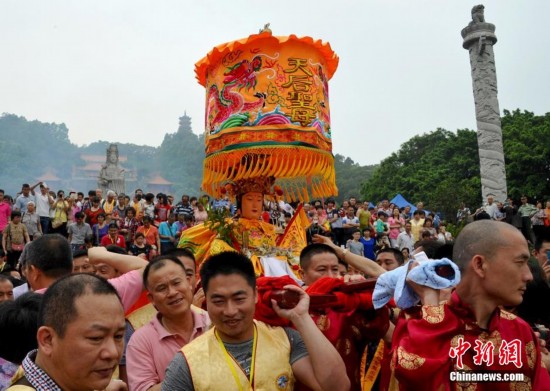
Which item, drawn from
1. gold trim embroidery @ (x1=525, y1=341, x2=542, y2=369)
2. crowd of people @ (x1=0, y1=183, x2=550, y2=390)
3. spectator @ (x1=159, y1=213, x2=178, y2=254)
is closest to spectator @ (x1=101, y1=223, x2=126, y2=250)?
spectator @ (x1=159, y1=213, x2=178, y2=254)

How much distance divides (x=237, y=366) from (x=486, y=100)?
724 inches

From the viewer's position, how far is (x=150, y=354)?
317 centimetres

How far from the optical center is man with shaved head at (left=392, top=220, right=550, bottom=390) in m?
2.40

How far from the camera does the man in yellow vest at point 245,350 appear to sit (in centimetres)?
261

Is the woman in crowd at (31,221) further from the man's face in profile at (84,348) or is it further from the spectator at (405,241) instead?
the man's face in profile at (84,348)

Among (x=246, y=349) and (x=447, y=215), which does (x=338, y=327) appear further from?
(x=447, y=215)

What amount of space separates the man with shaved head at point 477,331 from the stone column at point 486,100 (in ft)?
56.6

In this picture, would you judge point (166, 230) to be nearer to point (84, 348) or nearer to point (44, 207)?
point (44, 207)

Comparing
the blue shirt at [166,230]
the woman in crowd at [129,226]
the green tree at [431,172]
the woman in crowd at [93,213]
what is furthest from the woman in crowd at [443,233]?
the green tree at [431,172]

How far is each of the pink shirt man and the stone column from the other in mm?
17246

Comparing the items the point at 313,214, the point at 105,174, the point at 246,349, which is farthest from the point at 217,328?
the point at 105,174

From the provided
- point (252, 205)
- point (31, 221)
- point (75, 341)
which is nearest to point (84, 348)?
point (75, 341)

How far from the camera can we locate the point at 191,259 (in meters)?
4.22

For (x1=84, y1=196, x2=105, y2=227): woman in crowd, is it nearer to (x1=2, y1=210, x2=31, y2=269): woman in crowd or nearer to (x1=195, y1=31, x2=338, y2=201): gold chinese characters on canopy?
(x1=2, y1=210, x2=31, y2=269): woman in crowd
